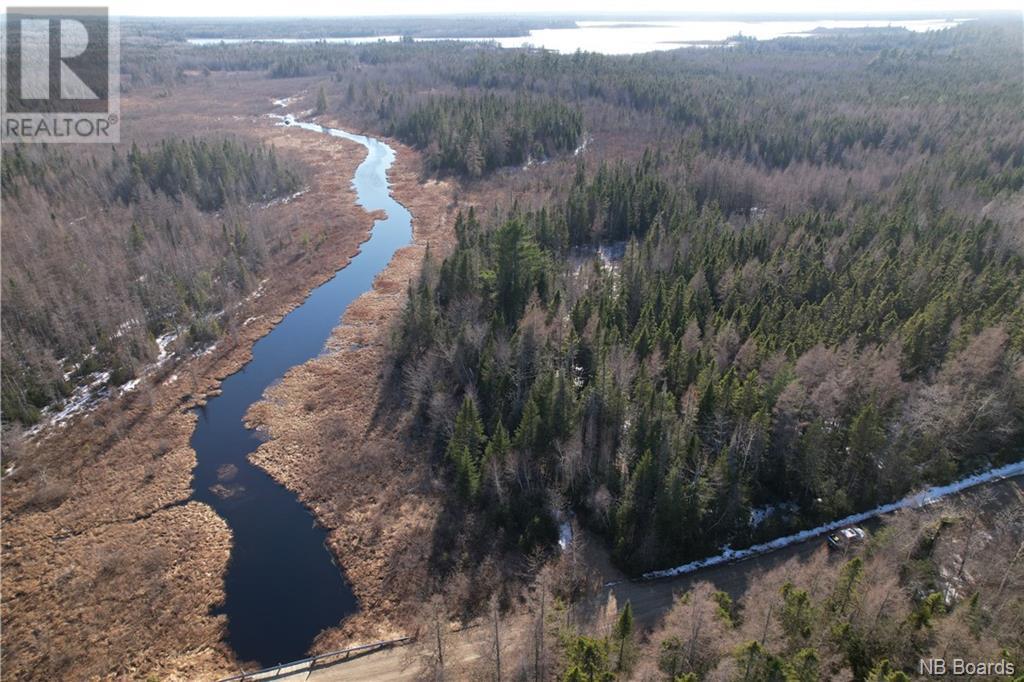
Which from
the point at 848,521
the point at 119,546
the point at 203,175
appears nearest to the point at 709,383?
the point at 848,521

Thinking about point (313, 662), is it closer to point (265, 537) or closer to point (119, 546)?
point (265, 537)

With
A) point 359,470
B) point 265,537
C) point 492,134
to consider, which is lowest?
point 265,537

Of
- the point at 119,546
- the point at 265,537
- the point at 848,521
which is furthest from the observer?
the point at 265,537

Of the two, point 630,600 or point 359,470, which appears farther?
point 359,470

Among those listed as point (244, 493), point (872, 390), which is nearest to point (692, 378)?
point (872, 390)

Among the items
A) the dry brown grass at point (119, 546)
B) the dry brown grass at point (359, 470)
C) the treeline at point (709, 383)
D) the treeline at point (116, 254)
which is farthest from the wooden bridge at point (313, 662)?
the treeline at point (116, 254)

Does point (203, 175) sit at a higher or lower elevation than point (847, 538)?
higher
